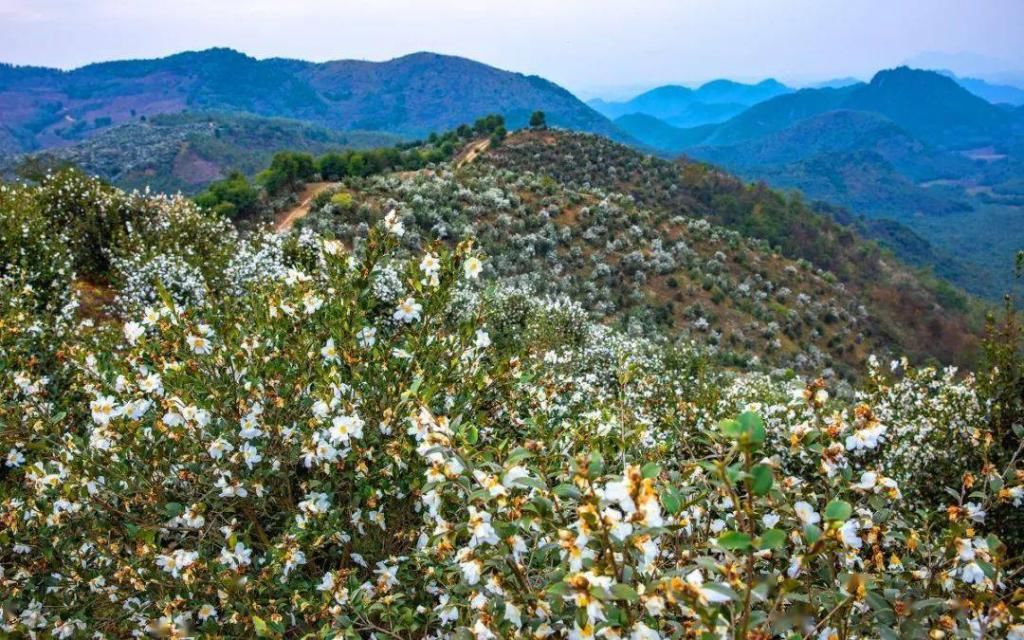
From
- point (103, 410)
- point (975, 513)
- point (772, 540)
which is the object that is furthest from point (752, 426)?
point (103, 410)

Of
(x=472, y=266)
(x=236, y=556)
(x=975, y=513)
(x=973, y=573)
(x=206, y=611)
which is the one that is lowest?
(x=206, y=611)

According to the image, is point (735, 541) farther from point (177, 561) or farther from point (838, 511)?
point (177, 561)

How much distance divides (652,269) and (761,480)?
115 feet

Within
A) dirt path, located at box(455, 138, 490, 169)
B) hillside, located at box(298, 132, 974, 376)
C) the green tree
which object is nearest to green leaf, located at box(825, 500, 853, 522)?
hillside, located at box(298, 132, 974, 376)

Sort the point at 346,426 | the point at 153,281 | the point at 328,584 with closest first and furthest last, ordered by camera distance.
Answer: the point at 328,584 → the point at 346,426 → the point at 153,281

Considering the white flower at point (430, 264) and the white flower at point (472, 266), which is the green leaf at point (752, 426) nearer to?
the white flower at point (472, 266)

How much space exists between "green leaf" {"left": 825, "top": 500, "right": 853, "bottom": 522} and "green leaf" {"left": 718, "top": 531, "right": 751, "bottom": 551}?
281 millimetres

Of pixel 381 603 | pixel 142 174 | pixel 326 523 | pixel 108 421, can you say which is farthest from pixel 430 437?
pixel 142 174

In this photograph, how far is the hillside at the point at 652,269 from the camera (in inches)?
1233

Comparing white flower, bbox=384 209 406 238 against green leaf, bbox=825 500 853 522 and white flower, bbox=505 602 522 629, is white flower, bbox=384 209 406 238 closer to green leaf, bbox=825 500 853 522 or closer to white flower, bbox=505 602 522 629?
white flower, bbox=505 602 522 629

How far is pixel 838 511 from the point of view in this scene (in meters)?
1.62

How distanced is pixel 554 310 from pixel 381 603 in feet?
55.5

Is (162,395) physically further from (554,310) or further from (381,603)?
(554,310)

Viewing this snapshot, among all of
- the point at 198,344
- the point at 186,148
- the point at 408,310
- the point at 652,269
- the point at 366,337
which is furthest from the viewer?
the point at 186,148
